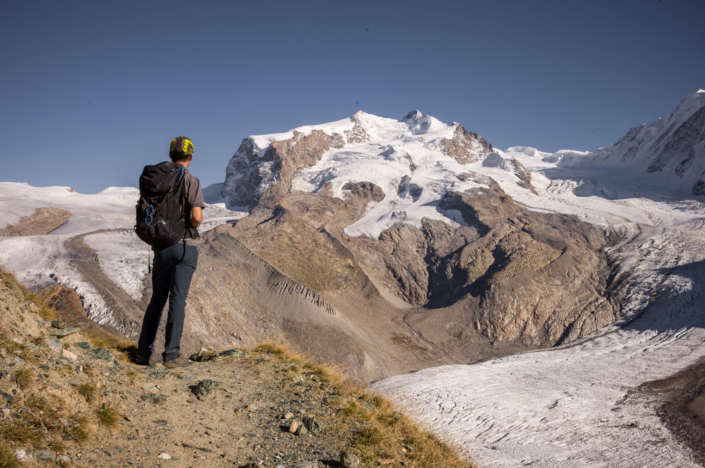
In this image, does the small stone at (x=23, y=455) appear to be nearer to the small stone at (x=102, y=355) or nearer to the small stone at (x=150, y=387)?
the small stone at (x=150, y=387)

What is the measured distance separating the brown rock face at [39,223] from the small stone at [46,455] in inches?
4227

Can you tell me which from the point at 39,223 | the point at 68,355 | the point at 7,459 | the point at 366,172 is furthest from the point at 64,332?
the point at 366,172

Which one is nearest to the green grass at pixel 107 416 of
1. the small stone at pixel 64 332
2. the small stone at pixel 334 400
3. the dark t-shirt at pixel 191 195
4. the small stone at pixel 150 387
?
the small stone at pixel 150 387

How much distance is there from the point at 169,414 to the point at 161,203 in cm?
246

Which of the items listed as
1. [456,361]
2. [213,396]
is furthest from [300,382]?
[456,361]

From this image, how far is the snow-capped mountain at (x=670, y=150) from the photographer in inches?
5379

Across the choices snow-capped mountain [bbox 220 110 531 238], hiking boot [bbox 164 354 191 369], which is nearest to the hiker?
hiking boot [bbox 164 354 191 369]

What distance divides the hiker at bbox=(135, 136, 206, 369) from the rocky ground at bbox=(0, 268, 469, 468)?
0.83 m

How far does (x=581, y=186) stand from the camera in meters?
150

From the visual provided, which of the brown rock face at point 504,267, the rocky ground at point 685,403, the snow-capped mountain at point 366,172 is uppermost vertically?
the snow-capped mountain at point 366,172

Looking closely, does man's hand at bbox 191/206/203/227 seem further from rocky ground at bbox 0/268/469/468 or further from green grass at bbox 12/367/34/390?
green grass at bbox 12/367/34/390

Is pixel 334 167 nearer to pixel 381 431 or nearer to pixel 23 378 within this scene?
pixel 381 431

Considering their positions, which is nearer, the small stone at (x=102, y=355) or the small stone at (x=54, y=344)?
the small stone at (x=54, y=344)

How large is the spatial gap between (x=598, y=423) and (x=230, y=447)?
3628cm
